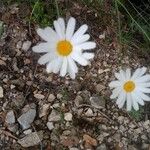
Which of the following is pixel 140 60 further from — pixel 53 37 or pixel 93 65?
pixel 53 37

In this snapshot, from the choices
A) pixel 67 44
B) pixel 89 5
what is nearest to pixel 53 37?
pixel 67 44

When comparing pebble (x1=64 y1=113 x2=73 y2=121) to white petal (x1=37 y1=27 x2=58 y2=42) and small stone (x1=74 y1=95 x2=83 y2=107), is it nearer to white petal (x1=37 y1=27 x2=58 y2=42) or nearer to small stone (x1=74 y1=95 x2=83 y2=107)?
small stone (x1=74 y1=95 x2=83 y2=107)

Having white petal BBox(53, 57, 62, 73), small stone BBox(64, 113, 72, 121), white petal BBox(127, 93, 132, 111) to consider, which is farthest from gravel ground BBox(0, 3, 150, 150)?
white petal BBox(53, 57, 62, 73)

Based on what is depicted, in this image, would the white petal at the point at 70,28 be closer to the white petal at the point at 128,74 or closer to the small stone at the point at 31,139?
the white petal at the point at 128,74

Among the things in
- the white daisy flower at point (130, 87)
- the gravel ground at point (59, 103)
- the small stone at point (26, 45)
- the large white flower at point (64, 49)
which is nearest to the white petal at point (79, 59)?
the large white flower at point (64, 49)

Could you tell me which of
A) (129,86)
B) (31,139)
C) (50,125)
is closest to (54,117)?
(50,125)

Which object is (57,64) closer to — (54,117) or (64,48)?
(64,48)
